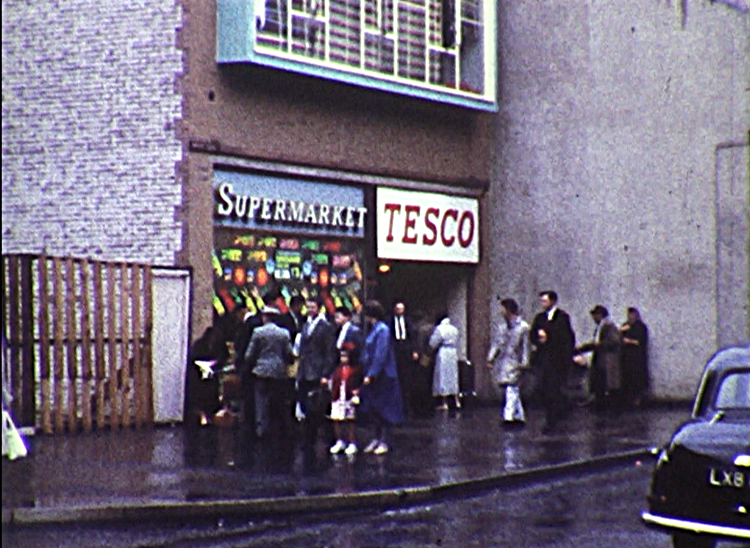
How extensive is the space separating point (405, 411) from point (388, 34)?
6.49m

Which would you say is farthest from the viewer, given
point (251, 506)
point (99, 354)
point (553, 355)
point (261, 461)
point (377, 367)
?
point (553, 355)

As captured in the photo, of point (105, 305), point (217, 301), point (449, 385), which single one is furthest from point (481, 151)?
point (105, 305)

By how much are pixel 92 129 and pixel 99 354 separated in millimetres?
4425

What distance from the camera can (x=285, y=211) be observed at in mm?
24750

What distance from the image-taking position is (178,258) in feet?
75.3

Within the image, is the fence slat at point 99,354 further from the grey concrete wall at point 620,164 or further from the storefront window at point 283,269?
the grey concrete wall at point 620,164

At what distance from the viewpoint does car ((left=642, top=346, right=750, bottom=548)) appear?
909cm

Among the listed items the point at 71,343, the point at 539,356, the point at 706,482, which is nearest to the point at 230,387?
the point at 71,343

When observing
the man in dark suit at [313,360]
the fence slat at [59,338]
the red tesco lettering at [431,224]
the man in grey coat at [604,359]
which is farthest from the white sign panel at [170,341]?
the man in grey coat at [604,359]

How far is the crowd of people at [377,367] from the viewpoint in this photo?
17250 mm

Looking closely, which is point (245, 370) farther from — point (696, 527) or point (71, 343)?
point (696, 527)

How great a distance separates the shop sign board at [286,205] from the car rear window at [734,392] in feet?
46.7

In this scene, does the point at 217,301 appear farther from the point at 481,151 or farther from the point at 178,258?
the point at 481,151

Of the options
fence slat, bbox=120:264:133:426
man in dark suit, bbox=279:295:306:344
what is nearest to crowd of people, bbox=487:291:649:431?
man in dark suit, bbox=279:295:306:344
